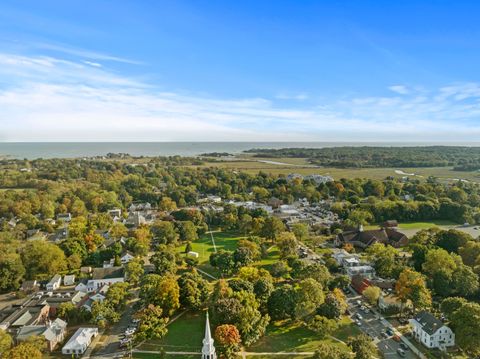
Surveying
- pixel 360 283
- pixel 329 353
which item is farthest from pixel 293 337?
pixel 360 283

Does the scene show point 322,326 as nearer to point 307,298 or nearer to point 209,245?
point 307,298

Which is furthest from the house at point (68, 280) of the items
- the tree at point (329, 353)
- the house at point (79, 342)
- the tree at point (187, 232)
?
the tree at point (329, 353)

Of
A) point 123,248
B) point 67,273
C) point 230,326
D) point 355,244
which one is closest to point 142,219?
point 123,248

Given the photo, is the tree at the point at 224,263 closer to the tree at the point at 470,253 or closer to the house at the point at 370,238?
the house at the point at 370,238

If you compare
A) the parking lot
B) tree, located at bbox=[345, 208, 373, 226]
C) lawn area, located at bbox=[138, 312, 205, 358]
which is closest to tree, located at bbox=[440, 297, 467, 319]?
the parking lot

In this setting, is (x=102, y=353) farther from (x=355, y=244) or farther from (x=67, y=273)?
(x=355, y=244)

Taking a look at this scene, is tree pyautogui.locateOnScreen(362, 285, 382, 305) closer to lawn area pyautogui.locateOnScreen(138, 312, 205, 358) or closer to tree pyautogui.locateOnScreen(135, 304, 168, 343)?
lawn area pyautogui.locateOnScreen(138, 312, 205, 358)
